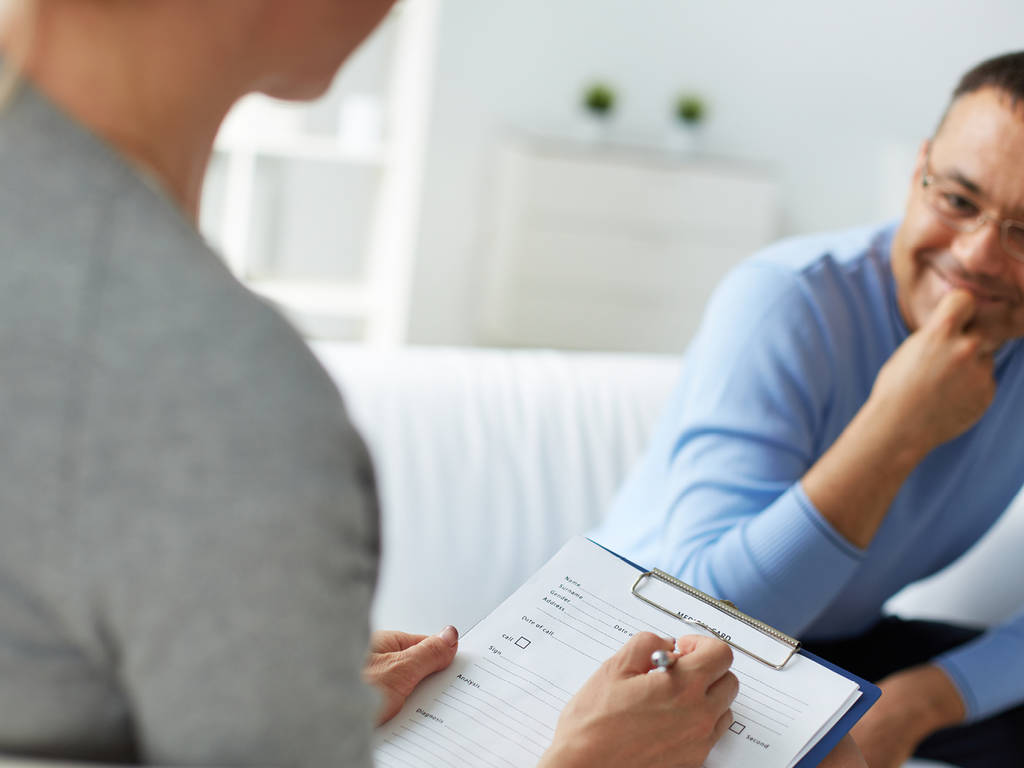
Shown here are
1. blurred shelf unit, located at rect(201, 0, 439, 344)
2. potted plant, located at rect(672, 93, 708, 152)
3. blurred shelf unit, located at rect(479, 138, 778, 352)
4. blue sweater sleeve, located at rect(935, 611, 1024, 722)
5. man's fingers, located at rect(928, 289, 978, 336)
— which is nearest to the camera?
man's fingers, located at rect(928, 289, 978, 336)

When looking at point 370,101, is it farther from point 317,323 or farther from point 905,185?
point 905,185

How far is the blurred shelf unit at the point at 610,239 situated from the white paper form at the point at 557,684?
121 inches

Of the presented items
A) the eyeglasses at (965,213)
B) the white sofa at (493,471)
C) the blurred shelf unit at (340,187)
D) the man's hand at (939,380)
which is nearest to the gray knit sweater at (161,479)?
the man's hand at (939,380)

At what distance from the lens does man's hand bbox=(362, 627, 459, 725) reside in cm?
80

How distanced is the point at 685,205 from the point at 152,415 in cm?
373

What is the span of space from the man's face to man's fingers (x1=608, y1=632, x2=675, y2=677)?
68 centimetres

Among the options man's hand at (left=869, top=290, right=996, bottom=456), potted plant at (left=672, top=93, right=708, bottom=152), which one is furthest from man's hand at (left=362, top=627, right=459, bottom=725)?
potted plant at (left=672, top=93, right=708, bottom=152)

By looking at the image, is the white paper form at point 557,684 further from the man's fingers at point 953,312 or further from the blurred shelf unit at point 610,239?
the blurred shelf unit at point 610,239

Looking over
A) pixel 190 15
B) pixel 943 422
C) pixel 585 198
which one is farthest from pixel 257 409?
pixel 585 198

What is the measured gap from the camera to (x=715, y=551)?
1.15 metres

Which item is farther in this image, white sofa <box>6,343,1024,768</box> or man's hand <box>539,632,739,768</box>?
white sofa <box>6,343,1024,768</box>

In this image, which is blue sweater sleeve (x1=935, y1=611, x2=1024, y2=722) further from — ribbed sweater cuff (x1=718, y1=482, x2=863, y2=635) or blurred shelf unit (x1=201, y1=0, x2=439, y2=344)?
blurred shelf unit (x1=201, y1=0, x2=439, y2=344)

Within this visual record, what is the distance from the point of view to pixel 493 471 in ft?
5.52

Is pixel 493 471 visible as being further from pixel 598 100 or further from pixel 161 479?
pixel 598 100
